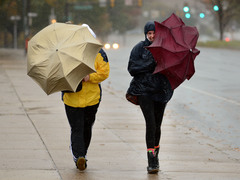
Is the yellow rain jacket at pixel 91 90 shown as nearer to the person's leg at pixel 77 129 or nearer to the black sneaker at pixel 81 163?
the person's leg at pixel 77 129

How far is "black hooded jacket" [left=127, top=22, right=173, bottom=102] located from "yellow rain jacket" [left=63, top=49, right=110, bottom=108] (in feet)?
1.22

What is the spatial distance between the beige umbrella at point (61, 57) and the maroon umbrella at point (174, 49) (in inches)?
28.8

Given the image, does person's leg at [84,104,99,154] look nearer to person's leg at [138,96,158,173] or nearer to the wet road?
person's leg at [138,96,158,173]

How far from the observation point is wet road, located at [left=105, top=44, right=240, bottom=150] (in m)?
11.9

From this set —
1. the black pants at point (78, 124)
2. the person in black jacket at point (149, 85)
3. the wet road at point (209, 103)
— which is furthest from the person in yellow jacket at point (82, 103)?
the wet road at point (209, 103)

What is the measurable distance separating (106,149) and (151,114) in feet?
5.52

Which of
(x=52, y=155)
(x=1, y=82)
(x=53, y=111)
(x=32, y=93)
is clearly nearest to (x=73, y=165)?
(x=52, y=155)

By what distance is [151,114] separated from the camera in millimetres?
7523

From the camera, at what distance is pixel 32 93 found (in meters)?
16.6

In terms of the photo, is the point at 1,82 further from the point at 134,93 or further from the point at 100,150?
the point at 134,93

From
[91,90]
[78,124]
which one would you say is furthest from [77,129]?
[91,90]

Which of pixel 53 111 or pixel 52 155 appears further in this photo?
pixel 53 111

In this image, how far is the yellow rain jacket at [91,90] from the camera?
7.29m

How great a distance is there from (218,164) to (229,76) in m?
16.6
